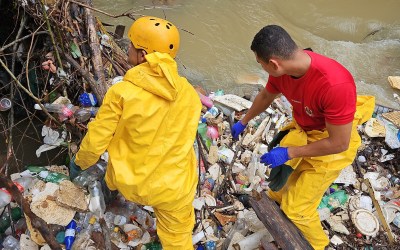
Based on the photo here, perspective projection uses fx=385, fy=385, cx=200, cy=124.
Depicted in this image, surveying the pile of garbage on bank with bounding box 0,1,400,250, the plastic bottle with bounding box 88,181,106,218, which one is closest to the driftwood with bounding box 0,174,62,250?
the pile of garbage on bank with bounding box 0,1,400,250

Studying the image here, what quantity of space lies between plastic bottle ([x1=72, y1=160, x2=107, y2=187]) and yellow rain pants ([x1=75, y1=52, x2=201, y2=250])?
0.49 m

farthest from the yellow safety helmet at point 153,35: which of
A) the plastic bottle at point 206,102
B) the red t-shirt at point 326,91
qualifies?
the plastic bottle at point 206,102

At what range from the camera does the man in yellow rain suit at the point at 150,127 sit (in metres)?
2.14

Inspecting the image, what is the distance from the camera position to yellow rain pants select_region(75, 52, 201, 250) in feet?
7.02

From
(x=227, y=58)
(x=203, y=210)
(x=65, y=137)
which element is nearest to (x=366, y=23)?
(x=227, y=58)

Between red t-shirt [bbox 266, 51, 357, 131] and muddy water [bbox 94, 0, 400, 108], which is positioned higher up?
red t-shirt [bbox 266, 51, 357, 131]

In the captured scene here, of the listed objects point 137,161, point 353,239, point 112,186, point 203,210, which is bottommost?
point 353,239

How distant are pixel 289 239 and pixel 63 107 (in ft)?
6.94

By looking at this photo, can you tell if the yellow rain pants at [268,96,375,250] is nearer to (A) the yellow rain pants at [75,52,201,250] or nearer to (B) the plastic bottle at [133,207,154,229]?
(A) the yellow rain pants at [75,52,201,250]

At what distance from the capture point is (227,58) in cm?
642

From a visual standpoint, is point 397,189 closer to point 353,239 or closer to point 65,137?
point 353,239

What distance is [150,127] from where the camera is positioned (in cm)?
221

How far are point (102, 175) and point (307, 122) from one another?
1649mm

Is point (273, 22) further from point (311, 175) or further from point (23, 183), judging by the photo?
point (23, 183)
